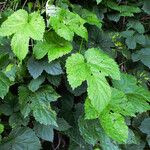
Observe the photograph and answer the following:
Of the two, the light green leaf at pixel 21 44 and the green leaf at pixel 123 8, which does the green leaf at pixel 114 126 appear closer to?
the light green leaf at pixel 21 44

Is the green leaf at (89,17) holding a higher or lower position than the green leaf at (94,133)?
higher

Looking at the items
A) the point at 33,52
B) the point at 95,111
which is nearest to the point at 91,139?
the point at 95,111

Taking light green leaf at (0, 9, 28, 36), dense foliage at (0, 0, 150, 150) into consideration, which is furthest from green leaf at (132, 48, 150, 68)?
light green leaf at (0, 9, 28, 36)

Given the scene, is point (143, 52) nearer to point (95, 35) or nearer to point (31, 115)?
point (95, 35)

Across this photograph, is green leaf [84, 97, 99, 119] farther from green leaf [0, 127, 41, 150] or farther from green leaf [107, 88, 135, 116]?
green leaf [0, 127, 41, 150]

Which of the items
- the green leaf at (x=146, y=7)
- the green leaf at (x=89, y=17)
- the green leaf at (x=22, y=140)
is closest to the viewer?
the green leaf at (x=22, y=140)

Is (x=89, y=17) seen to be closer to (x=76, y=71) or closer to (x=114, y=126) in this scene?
(x=76, y=71)

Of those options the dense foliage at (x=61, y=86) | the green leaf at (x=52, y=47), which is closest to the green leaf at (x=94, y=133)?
the dense foliage at (x=61, y=86)
